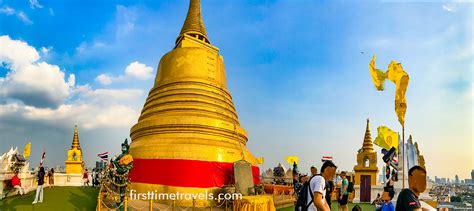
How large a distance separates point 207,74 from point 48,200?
405 inches

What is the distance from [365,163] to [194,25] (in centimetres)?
1610

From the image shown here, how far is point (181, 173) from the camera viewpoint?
1502 cm

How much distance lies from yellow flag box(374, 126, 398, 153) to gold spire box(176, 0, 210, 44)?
14090 millimetres

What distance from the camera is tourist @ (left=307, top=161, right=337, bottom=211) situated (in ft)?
15.5

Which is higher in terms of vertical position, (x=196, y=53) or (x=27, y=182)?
(x=196, y=53)

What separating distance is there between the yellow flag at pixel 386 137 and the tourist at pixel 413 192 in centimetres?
912

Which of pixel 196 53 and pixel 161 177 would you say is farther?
pixel 196 53

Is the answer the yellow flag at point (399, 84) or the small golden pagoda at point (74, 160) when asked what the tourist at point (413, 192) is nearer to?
the yellow flag at point (399, 84)

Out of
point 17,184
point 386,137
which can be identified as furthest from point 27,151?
point 386,137

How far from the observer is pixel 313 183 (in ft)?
16.3

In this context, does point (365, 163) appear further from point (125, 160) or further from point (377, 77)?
point (125, 160)

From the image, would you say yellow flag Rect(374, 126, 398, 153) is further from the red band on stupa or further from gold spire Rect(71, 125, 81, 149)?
gold spire Rect(71, 125, 81, 149)

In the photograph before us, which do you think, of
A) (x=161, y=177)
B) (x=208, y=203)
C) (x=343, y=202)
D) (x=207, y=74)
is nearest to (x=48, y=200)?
(x=161, y=177)

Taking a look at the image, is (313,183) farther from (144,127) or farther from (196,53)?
(196,53)
